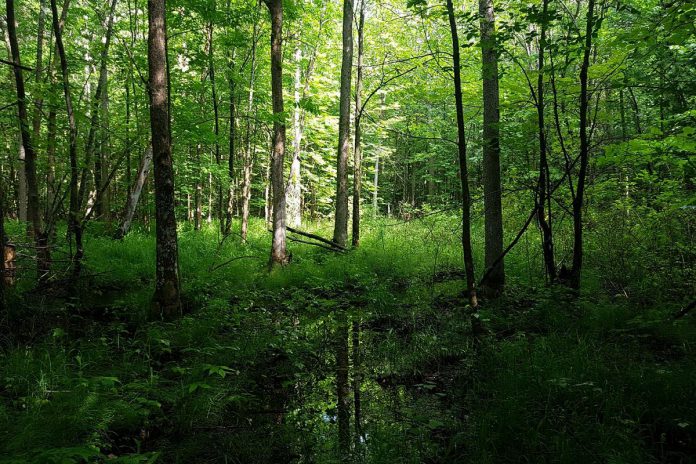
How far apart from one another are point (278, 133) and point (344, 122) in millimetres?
2605

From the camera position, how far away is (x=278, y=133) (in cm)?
886

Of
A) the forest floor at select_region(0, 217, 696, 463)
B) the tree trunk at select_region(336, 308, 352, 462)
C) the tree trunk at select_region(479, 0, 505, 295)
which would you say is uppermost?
the tree trunk at select_region(479, 0, 505, 295)

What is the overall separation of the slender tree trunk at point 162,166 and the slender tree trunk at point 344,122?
5603 millimetres

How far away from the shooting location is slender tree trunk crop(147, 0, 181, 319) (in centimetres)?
557

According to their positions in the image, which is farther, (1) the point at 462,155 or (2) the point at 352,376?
(1) the point at 462,155

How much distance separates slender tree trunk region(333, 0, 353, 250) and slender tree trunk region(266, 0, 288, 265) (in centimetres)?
222

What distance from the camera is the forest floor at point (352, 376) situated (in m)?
2.82

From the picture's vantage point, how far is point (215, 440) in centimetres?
315

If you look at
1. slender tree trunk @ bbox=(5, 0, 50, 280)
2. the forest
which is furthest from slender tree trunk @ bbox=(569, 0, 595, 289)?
slender tree trunk @ bbox=(5, 0, 50, 280)

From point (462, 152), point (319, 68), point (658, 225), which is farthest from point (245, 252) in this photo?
point (319, 68)

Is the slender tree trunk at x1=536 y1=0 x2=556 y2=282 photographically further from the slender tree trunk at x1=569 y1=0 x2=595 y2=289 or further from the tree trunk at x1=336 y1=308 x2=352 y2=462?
the tree trunk at x1=336 y1=308 x2=352 y2=462

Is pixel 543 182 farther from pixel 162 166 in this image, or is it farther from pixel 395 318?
pixel 162 166

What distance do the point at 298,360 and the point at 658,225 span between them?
693cm

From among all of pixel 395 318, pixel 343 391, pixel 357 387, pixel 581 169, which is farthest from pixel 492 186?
pixel 343 391
